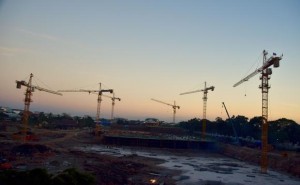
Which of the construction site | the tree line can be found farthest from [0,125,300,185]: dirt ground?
the tree line

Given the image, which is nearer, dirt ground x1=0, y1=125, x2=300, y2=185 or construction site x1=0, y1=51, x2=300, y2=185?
dirt ground x1=0, y1=125, x2=300, y2=185

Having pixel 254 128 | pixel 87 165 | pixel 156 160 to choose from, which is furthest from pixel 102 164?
pixel 254 128

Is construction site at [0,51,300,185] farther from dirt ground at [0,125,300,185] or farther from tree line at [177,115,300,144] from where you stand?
tree line at [177,115,300,144]

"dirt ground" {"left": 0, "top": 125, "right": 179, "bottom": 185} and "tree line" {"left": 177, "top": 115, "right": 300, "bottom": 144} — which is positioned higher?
"tree line" {"left": 177, "top": 115, "right": 300, "bottom": 144}

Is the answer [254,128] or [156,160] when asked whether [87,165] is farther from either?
[254,128]

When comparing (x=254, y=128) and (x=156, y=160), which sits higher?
(x=254, y=128)

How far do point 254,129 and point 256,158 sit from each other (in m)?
32.8

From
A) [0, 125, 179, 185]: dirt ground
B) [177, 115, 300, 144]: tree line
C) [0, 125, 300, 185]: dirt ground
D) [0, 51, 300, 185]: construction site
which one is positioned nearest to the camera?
[0, 125, 179, 185]: dirt ground

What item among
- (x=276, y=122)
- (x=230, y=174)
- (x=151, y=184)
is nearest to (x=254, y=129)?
(x=276, y=122)

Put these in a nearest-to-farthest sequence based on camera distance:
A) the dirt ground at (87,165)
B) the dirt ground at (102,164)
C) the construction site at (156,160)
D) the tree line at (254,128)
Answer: the dirt ground at (87,165) < the dirt ground at (102,164) < the construction site at (156,160) < the tree line at (254,128)

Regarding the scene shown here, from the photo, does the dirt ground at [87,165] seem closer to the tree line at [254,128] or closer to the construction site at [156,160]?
the construction site at [156,160]

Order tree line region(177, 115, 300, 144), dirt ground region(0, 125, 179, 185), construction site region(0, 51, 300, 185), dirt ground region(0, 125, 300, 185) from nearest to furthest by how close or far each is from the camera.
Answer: dirt ground region(0, 125, 179, 185) → dirt ground region(0, 125, 300, 185) → construction site region(0, 51, 300, 185) → tree line region(177, 115, 300, 144)

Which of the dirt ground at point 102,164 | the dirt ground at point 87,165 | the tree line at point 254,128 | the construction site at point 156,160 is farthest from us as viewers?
the tree line at point 254,128

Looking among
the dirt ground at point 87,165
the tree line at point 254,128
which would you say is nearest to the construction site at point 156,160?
the dirt ground at point 87,165
